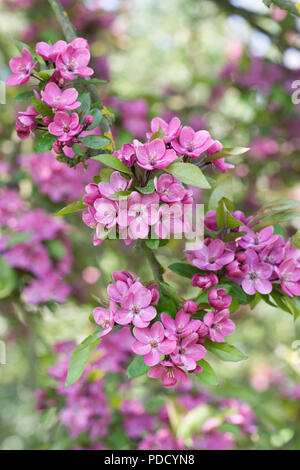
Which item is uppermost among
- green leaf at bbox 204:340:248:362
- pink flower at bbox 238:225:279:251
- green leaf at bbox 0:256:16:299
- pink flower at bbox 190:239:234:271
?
pink flower at bbox 238:225:279:251

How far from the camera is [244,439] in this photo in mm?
1743

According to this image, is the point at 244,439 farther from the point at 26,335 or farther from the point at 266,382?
the point at 266,382

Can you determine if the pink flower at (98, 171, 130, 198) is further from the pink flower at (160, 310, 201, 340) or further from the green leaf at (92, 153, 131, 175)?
the pink flower at (160, 310, 201, 340)

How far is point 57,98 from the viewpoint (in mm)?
913

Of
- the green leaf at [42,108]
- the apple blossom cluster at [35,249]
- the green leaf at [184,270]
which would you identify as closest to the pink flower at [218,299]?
the green leaf at [184,270]

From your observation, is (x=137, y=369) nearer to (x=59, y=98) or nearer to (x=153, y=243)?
(x=153, y=243)

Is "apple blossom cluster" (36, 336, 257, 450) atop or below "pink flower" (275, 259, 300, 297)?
below

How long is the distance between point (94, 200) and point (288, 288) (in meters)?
0.40

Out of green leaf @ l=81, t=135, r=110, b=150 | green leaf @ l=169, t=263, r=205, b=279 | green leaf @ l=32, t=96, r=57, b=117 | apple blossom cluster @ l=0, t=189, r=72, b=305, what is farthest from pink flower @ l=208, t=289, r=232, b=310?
apple blossom cluster @ l=0, t=189, r=72, b=305

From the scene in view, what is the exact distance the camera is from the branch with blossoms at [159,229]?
848mm

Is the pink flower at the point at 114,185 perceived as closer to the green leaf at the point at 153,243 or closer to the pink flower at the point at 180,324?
the green leaf at the point at 153,243

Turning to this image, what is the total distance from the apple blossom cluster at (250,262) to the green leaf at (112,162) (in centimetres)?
23

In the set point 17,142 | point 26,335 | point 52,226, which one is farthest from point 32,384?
point 17,142

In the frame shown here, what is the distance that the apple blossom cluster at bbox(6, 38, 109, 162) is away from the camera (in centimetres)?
91
